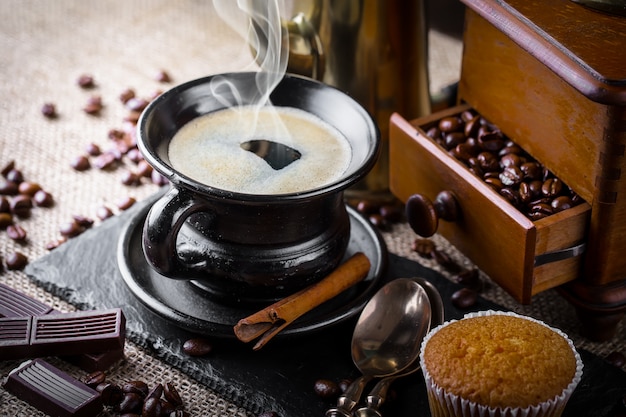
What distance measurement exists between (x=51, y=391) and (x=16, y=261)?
442 mm

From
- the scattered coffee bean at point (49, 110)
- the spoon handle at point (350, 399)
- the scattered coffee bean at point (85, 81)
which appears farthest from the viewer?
the scattered coffee bean at point (85, 81)

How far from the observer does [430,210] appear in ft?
5.38

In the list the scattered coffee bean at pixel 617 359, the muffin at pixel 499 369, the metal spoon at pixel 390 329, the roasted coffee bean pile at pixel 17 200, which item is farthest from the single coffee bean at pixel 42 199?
the scattered coffee bean at pixel 617 359

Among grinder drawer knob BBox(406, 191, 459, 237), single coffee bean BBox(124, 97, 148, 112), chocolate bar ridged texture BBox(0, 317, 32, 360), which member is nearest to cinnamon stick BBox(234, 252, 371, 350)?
grinder drawer knob BBox(406, 191, 459, 237)

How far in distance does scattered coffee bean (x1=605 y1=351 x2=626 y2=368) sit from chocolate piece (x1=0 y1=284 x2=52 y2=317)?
39.5 inches

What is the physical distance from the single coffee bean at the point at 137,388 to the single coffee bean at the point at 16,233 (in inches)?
21.9

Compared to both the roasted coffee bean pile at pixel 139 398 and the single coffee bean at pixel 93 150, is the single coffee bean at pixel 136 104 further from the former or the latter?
the roasted coffee bean pile at pixel 139 398

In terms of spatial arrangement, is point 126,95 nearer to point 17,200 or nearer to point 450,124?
point 17,200

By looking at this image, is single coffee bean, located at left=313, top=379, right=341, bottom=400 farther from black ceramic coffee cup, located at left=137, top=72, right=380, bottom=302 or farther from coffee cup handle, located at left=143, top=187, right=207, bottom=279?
coffee cup handle, located at left=143, top=187, right=207, bottom=279

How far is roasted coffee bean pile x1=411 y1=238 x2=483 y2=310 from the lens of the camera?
1.67m

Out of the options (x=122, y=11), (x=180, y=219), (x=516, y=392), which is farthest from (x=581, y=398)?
(x=122, y=11)

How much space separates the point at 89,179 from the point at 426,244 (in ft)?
2.70

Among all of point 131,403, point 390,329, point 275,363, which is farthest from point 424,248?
point 131,403

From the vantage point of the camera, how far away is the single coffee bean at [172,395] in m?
1.48
